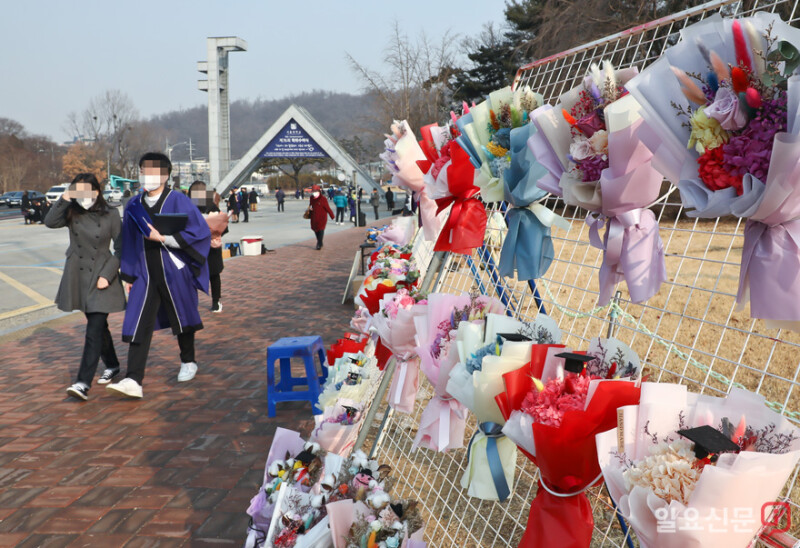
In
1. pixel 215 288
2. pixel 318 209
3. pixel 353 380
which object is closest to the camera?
pixel 353 380

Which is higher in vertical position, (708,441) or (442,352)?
(708,441)

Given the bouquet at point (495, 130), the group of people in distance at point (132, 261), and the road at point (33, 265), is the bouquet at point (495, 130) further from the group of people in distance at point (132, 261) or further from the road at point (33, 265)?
the road at point (33, 265)

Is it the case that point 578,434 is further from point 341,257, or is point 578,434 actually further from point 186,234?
point 341,257

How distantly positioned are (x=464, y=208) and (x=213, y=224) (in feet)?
22.6

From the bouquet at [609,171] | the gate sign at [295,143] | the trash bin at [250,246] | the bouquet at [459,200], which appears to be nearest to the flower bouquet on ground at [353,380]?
the bouquet at [459,200]

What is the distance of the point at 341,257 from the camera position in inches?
618

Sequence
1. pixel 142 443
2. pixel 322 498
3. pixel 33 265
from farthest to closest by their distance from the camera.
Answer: pixel 33 265 < pixel 142 443 < pixel 322 498

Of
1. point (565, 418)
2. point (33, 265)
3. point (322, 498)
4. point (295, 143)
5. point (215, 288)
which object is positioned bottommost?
point (33, 265)

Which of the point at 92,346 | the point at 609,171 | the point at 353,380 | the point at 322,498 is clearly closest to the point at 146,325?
the point at 92,346

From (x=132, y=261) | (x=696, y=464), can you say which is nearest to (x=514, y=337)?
(x=696, y=464)

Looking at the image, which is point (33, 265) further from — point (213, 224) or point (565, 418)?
point (565, 418)

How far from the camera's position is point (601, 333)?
288cm

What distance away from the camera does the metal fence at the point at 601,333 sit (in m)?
2.01

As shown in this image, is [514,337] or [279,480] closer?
[514,337]
